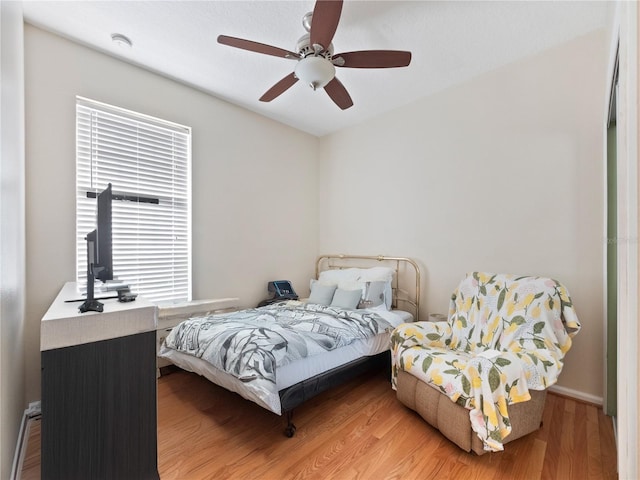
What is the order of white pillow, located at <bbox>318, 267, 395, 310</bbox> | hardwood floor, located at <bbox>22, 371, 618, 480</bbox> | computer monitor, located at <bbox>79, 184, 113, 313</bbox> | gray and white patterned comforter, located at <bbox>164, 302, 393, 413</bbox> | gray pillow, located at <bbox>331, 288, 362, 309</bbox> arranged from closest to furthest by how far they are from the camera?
computer monitor, located at <bbox>79, 184, 113, 313</bbox> → hardwood floor, located at <bbox>22, 371, 618, 480</bbox> → gray and white patterned comforter, located at <bbox>164, 302, 393, 413</bbox> → gray pillow, located at <bbox>331, 288, 362, 309</bbox> → white pillow, located at <bbox>318, 267, 395, 310</bbox>

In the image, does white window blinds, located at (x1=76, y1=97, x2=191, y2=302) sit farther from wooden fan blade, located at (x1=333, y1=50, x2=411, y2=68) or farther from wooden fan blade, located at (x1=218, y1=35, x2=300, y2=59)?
wooden fan blade, located at (x1=333, y1=50, x2=411, y2=68)

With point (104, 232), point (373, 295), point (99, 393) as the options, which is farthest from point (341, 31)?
point (99, 393)

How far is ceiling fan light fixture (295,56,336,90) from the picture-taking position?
2029 mm

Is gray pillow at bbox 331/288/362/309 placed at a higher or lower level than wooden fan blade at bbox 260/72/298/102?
lower

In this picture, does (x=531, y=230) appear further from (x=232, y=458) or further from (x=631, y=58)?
(x=232, y=458)

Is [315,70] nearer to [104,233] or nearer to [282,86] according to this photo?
[282,86]

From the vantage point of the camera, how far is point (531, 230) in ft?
8.74

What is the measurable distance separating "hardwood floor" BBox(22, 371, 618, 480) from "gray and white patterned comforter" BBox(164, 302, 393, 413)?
0.40 metres

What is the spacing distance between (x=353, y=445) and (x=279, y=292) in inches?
84.0

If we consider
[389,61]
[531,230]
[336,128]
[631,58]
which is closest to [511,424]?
[531,230]

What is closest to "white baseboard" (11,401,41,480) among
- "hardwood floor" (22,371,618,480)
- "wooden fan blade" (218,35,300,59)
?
"hardwood floor" (22,371,618,480)

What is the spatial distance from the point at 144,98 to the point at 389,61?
235 centimetres

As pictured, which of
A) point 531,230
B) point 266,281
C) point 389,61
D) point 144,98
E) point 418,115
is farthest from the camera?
point 266,281

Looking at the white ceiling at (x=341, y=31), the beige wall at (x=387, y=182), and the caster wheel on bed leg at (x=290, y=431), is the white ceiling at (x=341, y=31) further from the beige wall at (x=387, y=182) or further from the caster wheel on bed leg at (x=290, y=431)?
the caster wheel on bed leg at (x=290, y=431)
